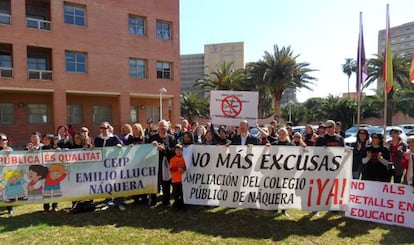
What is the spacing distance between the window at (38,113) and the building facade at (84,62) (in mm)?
68

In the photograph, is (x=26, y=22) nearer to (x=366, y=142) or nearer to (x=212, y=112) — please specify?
(x=212, y=112)

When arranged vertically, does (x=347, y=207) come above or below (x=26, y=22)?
below

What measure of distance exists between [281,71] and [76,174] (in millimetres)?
30967

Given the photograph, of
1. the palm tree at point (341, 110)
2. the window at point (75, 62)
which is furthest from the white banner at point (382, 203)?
the palm tree at point (341, 110)

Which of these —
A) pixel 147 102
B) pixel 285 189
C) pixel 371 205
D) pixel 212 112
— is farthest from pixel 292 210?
pixel 147 102

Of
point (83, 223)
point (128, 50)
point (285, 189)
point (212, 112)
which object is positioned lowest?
point (83, 223)

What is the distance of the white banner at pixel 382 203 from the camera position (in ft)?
18.9

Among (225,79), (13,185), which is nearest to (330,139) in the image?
(13,185)

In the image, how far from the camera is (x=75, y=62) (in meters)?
26.0

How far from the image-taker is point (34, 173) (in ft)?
21.7

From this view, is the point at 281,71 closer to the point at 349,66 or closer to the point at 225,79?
the point at 225,79

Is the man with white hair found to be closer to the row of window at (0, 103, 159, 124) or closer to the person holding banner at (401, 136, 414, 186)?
the person holding banner at (401, 136, 414, 186)

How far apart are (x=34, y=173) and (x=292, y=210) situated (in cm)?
534

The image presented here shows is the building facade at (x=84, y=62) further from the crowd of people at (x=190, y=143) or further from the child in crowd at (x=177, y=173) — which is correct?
the child in crowd at (x=177, y=173)
